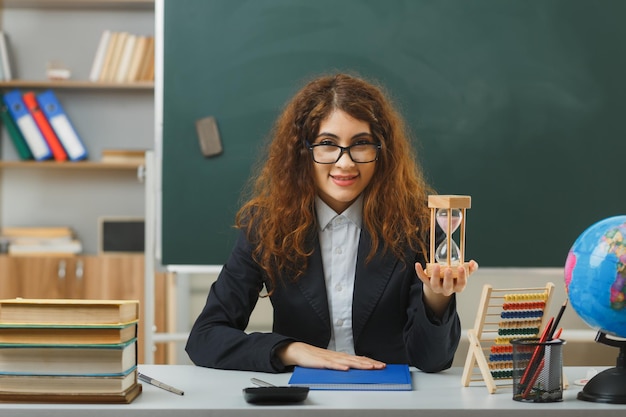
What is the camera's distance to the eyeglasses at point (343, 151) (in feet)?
7.11

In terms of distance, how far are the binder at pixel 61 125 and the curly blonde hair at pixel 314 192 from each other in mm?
2670

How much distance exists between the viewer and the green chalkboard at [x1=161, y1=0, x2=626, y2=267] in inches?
136

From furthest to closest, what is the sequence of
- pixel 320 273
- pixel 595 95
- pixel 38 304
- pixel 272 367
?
1. pixel 595 95
2. pixel 320 273
3. pixel 272 367
4. pixel 38 304

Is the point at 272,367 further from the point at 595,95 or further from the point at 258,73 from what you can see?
the point at 595,95

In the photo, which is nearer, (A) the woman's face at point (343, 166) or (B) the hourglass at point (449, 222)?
(B) the hourglass at point (449, 222)

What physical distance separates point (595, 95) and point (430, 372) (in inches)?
78.4

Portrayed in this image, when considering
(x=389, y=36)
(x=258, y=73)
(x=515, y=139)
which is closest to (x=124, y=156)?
(x=258, y=73)

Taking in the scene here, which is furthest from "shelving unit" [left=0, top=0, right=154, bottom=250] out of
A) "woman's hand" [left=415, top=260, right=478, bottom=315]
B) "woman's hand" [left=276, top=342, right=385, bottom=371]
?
"woman's hand" [left=415, top=260, right=478, bottom=315]

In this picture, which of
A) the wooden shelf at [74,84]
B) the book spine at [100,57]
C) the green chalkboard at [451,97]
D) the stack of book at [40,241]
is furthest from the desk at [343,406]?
the book spine at [100,57]

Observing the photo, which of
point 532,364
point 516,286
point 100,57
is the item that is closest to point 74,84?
point 100,57

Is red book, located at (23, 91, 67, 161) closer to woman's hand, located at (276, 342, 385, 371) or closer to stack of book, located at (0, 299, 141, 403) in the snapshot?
woman's hand, located at (276, 342, 385, 371)

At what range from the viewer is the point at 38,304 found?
153 cm

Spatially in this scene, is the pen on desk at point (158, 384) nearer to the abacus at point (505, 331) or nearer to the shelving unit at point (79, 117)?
the abacus at point (505, 331)

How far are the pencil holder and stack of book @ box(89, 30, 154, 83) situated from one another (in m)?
3.61
